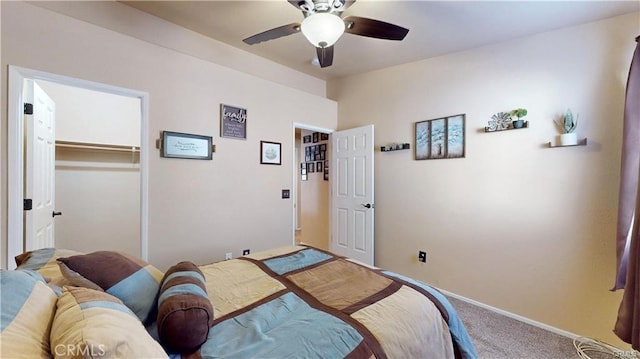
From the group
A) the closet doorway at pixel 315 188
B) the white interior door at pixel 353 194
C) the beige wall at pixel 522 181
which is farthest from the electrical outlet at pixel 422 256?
the closet doorway at pixel 315 188

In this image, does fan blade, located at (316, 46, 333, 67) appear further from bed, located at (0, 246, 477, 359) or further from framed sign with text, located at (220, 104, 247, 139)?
bed, located at (0, 246, 477, 359)

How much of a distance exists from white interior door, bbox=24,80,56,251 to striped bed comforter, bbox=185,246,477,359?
1.58 m

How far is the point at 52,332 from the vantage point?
70cm

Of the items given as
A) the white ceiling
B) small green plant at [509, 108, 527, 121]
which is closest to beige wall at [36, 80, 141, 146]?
the white ceiling

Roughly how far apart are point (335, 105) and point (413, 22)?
1764 mm

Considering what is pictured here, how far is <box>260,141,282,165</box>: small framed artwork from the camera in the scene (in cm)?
321

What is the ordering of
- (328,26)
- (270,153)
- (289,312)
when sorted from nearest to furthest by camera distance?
(289,312), (328,26), (270,153)

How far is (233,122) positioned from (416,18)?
2098mm

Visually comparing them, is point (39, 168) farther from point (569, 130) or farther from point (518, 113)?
point (569, 130)

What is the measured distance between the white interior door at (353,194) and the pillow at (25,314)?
3047 mm

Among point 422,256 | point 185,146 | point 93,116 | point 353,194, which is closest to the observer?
point 185,146

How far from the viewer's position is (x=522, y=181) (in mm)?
2512

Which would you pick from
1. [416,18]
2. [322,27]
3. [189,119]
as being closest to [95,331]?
[322,27]

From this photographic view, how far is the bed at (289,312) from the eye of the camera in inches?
36.7
